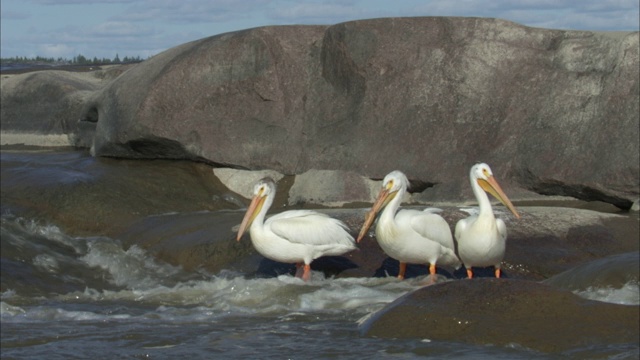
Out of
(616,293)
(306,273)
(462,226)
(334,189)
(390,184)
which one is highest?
(390,184)

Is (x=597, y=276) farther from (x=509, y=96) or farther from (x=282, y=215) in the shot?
(x=509, y=96)

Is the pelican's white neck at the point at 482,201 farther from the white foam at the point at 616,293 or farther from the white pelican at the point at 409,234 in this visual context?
the white foam at the point at 616,293

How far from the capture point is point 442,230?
11961 mm

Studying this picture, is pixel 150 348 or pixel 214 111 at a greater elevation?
pixel 214 111

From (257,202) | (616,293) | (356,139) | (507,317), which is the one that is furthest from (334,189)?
(507,317)

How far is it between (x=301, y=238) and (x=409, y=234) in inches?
42.4

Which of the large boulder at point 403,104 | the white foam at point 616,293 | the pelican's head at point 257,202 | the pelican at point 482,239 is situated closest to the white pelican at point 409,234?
the pelican at point 482,239

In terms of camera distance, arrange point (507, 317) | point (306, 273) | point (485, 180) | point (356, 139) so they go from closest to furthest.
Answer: point (507, 317) → point (306, 273) → point (485, 180) → point (356, 139)

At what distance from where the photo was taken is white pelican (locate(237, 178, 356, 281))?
1212 centimetres

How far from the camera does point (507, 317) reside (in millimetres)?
8281

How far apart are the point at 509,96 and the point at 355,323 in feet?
21.8

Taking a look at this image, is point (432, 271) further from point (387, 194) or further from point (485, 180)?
point (485, 180)

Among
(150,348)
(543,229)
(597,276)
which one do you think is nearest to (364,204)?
(543,229)

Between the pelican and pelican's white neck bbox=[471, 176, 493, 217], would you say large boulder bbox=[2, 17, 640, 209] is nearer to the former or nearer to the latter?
pelican's white neck bbox=[471, 176, 493, 217]
